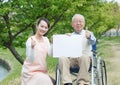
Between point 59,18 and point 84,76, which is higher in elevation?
point 59,18

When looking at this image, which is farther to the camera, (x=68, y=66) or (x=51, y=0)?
(x=51, y=0)

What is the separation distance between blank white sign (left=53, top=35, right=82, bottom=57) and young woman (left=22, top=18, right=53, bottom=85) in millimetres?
132

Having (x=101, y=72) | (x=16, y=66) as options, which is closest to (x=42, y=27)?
(x=101, y=72)

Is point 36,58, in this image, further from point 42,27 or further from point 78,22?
point 78,22

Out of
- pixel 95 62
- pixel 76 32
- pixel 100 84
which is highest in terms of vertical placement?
pixel 76 32

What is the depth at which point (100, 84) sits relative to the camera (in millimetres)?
6055

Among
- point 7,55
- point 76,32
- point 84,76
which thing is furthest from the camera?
point 7,55

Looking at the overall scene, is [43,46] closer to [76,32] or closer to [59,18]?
[76,32]

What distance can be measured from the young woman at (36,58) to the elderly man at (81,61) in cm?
23

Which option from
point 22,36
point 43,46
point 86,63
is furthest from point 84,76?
point 22,36

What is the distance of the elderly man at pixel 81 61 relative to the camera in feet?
17.3

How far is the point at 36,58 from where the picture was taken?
5293mm

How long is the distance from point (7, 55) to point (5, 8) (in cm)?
2017

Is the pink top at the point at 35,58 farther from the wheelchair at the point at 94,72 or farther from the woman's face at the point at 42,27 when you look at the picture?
the wheelchair at the point at 94,72
